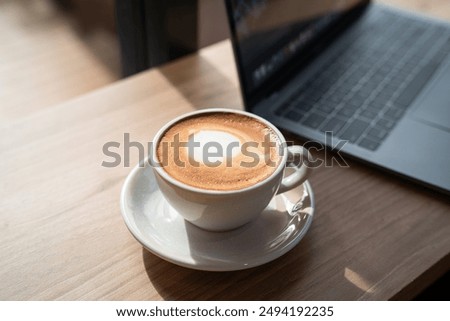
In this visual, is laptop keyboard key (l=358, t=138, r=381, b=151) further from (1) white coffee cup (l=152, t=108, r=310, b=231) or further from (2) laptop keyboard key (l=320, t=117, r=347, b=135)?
(1) white coffee cup (l=152, t=108, r=310, b=231)

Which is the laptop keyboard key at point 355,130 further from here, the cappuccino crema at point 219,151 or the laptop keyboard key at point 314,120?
the cappuccino crema at point 219,151

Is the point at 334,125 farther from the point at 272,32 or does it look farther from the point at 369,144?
the point at 272,32

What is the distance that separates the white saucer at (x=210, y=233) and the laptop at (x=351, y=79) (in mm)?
144

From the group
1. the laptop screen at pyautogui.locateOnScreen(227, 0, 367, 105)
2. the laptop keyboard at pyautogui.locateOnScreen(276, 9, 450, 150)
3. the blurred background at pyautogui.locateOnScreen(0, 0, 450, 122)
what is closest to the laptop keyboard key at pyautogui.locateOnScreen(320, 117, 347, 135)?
the laptop keyboard at pyautogui.locateOnScreen(276, 9, 450, 150)

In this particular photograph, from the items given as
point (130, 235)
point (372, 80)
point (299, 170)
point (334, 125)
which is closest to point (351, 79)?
point (372, 80)

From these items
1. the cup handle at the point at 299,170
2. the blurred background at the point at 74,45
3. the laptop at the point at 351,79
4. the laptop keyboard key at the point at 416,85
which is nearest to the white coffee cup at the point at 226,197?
the cup handle at the point at 299,170

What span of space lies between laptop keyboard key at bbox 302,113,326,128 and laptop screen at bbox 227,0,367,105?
0.08m

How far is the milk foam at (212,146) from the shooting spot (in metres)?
0.51

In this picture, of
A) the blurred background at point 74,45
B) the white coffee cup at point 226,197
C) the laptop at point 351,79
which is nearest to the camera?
the white coffee cup at point 226,197

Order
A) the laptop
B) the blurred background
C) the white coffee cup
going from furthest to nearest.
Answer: the blurred background
the laptop
the white coffee cup

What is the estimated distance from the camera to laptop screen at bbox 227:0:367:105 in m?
0.66

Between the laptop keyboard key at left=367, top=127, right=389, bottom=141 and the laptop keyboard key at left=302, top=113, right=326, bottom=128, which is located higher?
the laptop keyboard key at left=302, top=113, right=326, bottom=128

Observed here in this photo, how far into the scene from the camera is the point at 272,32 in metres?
0.73

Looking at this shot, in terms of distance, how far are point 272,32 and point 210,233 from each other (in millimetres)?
335
